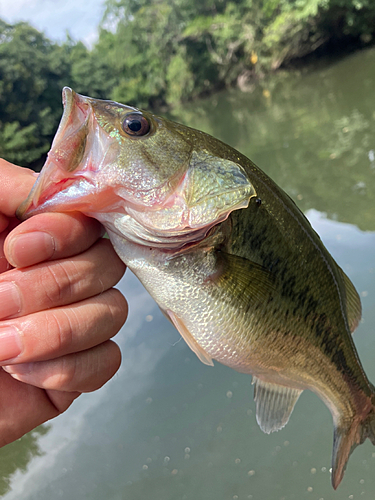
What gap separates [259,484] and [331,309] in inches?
61.8

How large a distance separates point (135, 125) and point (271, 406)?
1250mm

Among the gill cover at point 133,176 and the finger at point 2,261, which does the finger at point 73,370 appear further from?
the gill cover at point 133,176

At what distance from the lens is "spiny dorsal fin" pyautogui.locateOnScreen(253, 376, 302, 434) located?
60.2 inches

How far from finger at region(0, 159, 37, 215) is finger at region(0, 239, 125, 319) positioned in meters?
0.21

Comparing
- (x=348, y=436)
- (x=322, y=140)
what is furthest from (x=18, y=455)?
(x=322, y=140)

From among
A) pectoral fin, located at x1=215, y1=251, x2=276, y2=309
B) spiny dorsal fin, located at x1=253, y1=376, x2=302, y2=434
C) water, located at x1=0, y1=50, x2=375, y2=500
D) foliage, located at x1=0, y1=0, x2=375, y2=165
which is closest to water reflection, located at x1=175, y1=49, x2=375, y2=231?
water, located at x1=0, y1=50, x2=375, y2=500

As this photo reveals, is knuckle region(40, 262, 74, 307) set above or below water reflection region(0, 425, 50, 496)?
above

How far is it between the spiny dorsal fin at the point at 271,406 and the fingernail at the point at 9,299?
1004 mm

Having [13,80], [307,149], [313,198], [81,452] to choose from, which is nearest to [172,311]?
[81,452]

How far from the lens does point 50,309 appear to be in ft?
3.57

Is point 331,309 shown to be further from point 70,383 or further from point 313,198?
point 313,198

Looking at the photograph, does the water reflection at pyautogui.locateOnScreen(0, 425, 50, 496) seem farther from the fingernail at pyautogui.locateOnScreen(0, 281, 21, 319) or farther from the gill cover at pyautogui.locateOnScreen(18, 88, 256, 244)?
the gill cover at pyautogui.locateOnScreen(18, 88, 256, 244)

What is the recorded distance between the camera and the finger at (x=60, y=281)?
1018 mm

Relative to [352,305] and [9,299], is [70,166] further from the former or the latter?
[352,305]
